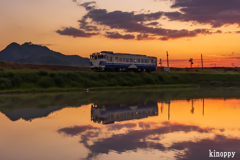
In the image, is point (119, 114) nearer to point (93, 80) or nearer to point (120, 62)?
point (93, 80)

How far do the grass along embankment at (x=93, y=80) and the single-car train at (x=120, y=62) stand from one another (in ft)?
5.37

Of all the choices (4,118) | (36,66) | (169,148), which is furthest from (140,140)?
(36,66)

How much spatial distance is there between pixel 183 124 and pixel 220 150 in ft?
17.0

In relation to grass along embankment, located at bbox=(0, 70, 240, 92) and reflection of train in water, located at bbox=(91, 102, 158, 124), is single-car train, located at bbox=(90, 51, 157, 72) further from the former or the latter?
reflection of train in water, located at bbox=(91, 102, 158, 124)

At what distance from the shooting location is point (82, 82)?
43594mm

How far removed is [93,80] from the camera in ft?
147

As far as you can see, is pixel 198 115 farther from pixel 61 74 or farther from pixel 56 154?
pixel 61 74

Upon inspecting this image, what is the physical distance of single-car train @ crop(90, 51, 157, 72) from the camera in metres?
47.1

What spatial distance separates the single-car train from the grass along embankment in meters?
1.64

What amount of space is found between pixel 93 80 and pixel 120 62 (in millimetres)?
7454

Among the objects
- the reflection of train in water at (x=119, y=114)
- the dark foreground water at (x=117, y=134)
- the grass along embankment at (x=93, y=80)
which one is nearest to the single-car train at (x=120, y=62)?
the grass along embankment at (x=93, y=80)

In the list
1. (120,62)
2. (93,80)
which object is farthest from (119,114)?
(120,62)

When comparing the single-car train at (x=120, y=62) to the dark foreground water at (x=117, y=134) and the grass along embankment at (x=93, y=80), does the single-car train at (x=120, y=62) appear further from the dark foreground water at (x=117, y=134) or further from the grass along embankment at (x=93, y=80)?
the dark foreground water at (x=117, y=134)

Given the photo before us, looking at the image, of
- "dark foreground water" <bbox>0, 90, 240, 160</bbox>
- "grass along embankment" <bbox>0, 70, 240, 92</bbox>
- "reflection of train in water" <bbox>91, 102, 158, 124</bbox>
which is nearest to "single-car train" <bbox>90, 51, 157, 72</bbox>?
"grass along embankment" <bbox>0, 70, 240, 92</bbox>
